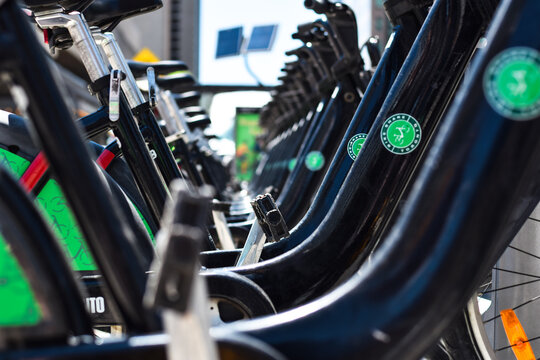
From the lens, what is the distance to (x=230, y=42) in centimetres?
705

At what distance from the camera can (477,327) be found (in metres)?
1.36

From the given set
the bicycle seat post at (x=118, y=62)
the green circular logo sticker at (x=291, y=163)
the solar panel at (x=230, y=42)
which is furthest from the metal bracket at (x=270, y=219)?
the solar panel at (x=230, y=42)

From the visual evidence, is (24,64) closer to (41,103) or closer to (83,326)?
(41,103)

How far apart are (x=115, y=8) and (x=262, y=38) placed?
18.4 ft

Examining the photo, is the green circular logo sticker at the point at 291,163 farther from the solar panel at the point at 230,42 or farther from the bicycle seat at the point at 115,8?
the bicycle seat at the point at 115,8

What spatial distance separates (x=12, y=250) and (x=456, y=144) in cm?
54

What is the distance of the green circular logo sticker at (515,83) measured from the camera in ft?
2.79

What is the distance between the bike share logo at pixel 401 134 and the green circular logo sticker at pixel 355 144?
1.20ft

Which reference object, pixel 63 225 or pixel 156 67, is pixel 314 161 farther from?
pixel 63 225

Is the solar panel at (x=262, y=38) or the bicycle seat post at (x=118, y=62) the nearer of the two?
the bicycle seat post at (x=118, y=62)

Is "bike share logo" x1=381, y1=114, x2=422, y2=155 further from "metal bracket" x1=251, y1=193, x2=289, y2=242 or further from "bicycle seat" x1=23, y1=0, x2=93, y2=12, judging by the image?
"bicycle seat" x1=23, y1=0, x2=93, y2=12

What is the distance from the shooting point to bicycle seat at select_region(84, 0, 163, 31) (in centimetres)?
225

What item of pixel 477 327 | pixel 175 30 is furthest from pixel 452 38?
pixel 175 30

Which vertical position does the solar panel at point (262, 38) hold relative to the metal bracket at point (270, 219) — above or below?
above
